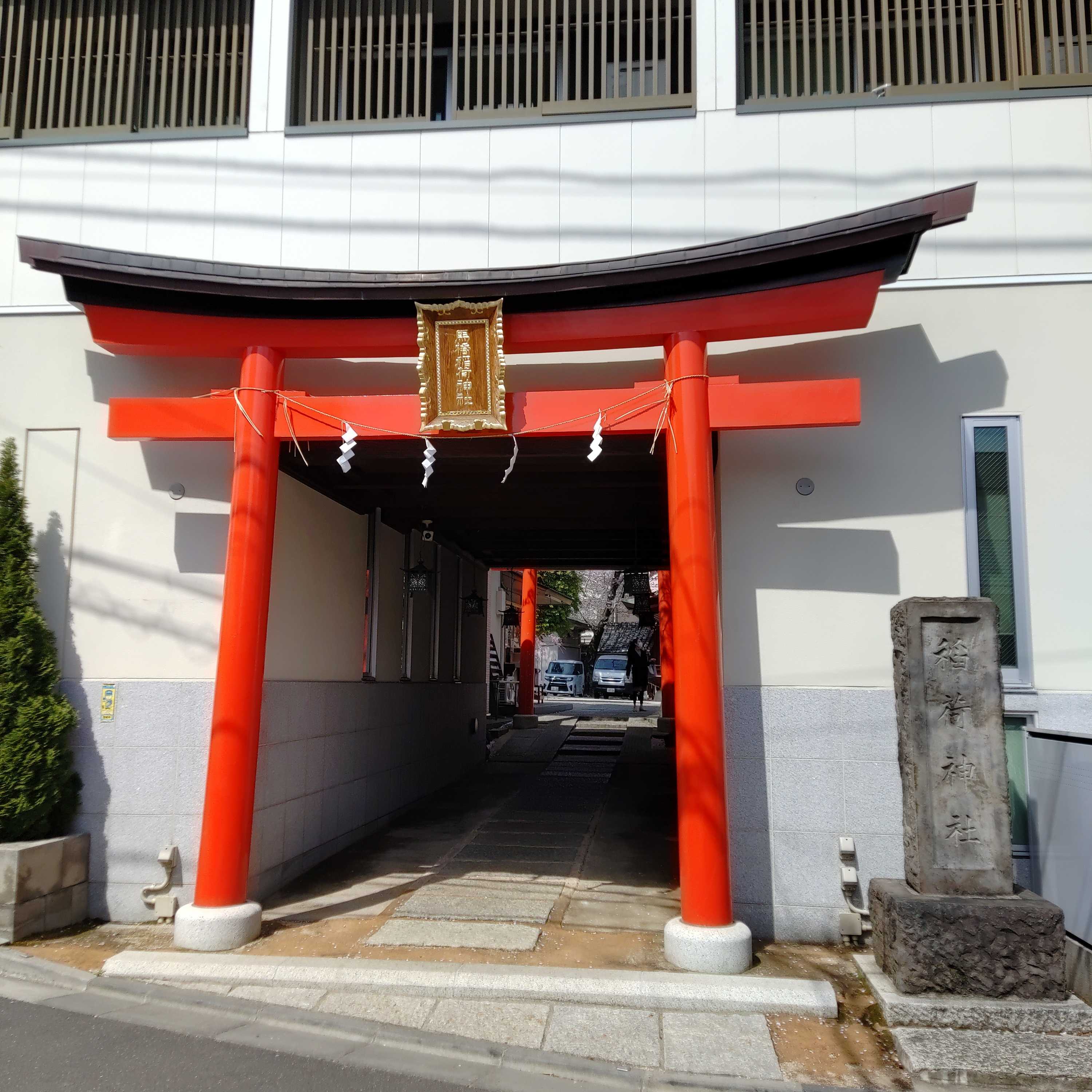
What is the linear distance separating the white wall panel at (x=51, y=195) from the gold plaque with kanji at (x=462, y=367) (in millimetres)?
3759

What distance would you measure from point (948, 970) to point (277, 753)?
5116 mm

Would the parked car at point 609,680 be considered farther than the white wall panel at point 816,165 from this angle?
Yes

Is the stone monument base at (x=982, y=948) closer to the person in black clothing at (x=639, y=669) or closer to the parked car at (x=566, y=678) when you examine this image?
the person in black clothing at (x=639, y=669)

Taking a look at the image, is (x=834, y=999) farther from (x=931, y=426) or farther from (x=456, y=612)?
(x=456, y=612)

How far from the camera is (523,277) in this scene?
21.0 feet

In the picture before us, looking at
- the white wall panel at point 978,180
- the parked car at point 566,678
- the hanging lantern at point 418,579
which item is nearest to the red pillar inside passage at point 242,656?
the hanging lantern at point 418,579

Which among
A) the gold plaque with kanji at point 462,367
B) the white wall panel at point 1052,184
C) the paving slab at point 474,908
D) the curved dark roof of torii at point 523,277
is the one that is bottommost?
Answer: the paving slab at point 474,908

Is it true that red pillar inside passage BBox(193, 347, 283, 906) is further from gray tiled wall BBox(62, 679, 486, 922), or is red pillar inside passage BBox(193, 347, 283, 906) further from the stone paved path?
the stone paved path

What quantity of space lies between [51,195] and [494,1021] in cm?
762

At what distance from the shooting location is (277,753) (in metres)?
7.55

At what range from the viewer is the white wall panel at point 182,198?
7898mm

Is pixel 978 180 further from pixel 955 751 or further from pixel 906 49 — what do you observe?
pixel 955 751

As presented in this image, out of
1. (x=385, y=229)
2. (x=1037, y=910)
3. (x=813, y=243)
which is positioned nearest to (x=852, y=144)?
(x=813, y=243)

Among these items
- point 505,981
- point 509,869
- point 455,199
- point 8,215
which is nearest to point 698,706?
point 505,981
